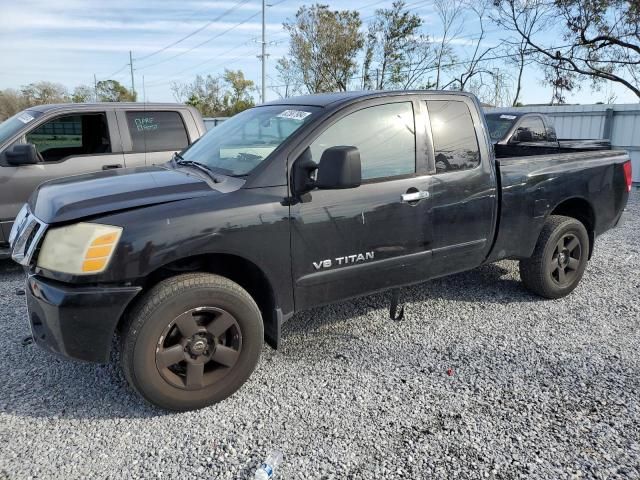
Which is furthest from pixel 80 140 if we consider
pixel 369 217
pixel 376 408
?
pixel 376 408

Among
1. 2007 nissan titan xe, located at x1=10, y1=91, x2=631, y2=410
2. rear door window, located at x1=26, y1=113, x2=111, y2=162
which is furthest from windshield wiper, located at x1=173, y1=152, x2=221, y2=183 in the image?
rear door window, located at x1=26, y1=113, x2=111, y2=162

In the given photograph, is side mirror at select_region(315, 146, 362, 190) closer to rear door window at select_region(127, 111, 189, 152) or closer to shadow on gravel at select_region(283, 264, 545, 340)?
shadow on gravel at select_region(283, 264, 545, 340)

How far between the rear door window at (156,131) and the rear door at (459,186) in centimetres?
356

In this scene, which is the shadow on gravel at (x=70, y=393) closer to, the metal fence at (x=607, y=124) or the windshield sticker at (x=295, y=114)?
the windshield sticker at (x=295, y=114)

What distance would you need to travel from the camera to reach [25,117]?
215 inches

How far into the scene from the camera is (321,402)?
2.89 m

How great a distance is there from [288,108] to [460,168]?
1352 mm

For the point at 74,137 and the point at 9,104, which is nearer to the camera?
the point at 74,137

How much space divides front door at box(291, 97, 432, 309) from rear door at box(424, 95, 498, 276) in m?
0.12

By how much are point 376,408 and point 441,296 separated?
1.99m

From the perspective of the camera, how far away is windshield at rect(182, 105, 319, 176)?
10.2 ft

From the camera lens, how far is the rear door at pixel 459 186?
3.53 meters

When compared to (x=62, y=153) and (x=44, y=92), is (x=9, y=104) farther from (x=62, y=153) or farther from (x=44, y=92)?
(x=62, y=153)

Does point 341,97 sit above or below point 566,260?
above
